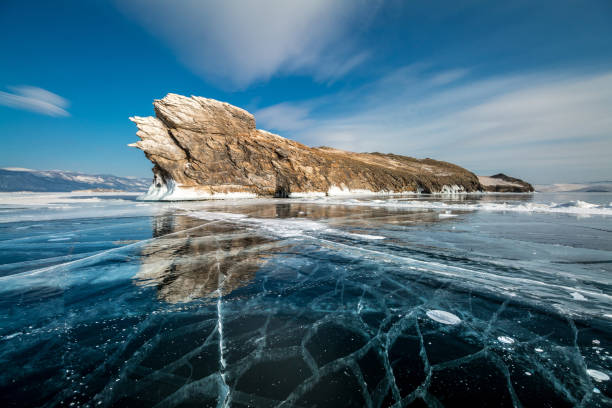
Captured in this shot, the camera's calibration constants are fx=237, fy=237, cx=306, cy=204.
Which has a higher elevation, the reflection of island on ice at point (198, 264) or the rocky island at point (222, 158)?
the rocky island at point (222, 158)

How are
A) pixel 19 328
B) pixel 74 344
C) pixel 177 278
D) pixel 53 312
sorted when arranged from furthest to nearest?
pixel 177 278 < pixel 53 312 < pixel 19 328 < pixel 74 344

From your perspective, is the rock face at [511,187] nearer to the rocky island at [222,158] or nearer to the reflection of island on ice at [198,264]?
the rocky island at [222,158]

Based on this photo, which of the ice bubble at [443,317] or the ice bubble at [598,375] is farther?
the ice bubble at [443,317]

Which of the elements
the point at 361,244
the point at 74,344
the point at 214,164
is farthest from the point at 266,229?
the point at 214,164

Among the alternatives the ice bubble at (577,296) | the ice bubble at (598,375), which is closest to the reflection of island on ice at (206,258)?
the ice bubble at (598,375)

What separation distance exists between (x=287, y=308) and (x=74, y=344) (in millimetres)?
1900

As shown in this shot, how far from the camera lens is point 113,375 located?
1.67 metres

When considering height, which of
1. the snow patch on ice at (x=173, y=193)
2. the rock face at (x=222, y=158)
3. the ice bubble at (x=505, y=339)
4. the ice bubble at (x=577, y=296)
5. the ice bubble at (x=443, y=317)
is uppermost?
the rock face at (x=222, y=158)

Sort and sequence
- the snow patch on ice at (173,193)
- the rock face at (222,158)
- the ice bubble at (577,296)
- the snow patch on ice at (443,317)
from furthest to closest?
the rock face at (222,158), the snow patch on ice at (173,193), the ice bubble at (577,296), the snow patch on ice at (443,317)

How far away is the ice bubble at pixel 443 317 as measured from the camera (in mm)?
2395

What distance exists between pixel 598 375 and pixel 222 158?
35.8 m

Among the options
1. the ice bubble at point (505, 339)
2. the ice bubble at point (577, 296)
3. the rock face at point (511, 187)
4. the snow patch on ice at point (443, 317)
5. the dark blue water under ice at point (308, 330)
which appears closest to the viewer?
the dark blue water under ice at point (308, 330)

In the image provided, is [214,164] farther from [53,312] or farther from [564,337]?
[564,337]

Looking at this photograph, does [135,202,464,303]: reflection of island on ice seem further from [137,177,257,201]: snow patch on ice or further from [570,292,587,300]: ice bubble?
[137,177,257,201]: snow patch on ice
